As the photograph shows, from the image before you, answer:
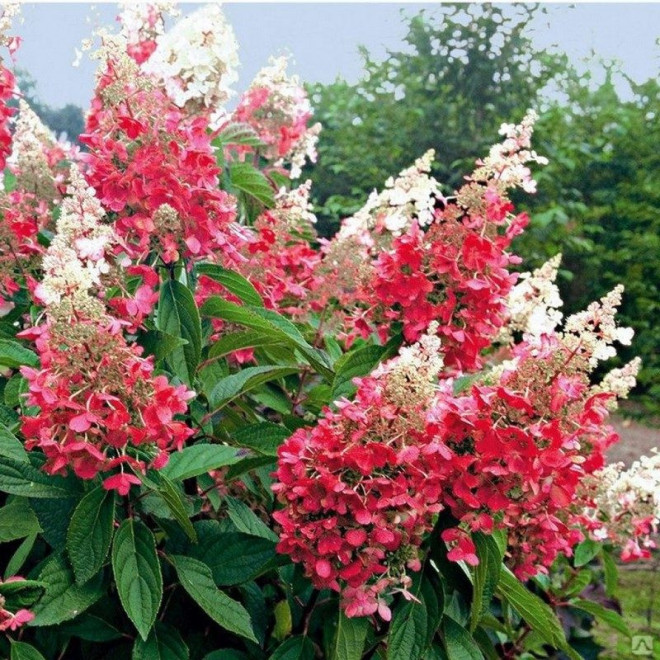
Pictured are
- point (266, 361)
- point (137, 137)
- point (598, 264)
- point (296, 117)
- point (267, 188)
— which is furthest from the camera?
point (598, 264)

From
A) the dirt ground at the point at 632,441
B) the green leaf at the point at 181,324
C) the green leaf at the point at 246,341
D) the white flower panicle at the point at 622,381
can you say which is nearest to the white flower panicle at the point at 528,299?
the white flower panicle at the point at 622,381

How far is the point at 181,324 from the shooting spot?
1637mm

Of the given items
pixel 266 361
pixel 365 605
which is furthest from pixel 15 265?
pixel 365 605

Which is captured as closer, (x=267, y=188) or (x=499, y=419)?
(x=499, y=419)

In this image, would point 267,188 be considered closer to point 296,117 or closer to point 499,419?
point 296,117

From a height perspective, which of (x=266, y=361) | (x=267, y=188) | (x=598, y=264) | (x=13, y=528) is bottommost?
(x=13, y=528)

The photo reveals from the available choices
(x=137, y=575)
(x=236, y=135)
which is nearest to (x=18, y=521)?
(x=137, y=575)

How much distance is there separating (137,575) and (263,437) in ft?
1.19

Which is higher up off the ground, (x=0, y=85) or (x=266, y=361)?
(x=0, y=85)

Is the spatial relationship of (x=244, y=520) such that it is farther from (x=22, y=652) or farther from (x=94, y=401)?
(x=94, y=401)

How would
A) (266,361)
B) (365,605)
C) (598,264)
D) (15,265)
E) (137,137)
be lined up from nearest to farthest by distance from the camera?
(365,605) < (137,137) < (15,265) < (266,361) < (598,264)

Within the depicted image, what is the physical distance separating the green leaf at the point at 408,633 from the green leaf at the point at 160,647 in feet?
1.07

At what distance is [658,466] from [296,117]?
1.36 metres

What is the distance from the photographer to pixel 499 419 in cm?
132
